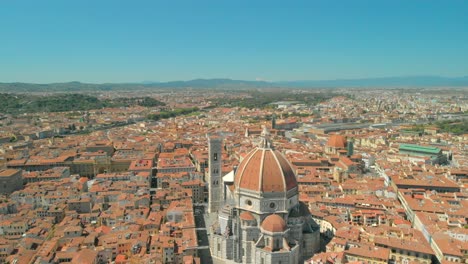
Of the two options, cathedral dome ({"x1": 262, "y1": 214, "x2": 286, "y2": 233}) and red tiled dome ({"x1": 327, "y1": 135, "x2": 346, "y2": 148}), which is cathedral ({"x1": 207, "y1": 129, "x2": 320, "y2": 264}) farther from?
red tiled dome ({"x1": 327, "y1": 135, "x2": 346, "y2": 148})

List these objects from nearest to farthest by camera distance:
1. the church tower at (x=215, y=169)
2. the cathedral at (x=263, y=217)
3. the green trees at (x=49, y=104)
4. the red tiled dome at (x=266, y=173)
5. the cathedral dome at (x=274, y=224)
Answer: the cathedral dome at (x=274, y=224) → the cathedral at (x=263, y=217) → the red tiled dome at (x=266, y=173) → the church tower at (x=215, y=169) → the green trees at (x=49, y=104)

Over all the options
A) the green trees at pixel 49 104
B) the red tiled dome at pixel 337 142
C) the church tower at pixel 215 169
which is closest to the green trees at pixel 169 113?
the green trees at pixel 49 104

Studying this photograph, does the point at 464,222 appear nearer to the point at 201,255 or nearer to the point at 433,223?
the point at 433,223

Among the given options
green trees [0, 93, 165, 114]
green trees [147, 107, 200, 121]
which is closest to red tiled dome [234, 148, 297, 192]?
green trees [147, 107, 200, 121]

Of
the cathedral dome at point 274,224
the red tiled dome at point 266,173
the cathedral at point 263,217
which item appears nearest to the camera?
the cathedral dome at point 274,224

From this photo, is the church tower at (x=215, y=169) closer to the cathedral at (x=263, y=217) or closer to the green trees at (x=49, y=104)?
the cathedral at (x=263, y=217)
